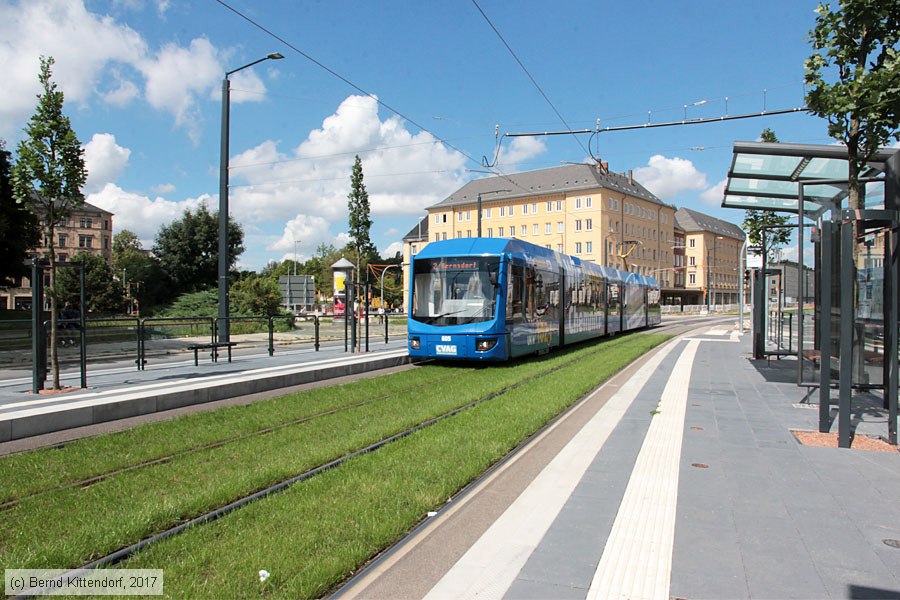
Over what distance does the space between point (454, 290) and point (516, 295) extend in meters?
1.58

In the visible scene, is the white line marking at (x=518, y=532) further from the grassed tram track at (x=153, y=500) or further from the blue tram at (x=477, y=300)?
the blue tram at (x=477, y=300)

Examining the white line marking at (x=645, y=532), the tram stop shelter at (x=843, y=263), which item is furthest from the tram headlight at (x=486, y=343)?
the white line marking at (x=645, y=532)

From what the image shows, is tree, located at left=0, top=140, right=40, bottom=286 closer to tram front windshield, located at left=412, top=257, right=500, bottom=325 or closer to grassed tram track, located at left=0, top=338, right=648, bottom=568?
tram front windshield, located at left=412, top=257, right=500, bottom=325

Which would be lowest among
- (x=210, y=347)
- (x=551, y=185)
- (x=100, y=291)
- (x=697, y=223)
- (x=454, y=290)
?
(x=210, y=347)

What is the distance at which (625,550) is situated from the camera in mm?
4031

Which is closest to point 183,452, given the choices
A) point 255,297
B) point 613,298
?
point 613,298

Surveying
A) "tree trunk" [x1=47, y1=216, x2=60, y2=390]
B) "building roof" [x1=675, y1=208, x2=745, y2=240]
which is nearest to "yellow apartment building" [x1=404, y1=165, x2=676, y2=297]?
"building roof" [x1=675, y1=208, x2=745, y2=240]

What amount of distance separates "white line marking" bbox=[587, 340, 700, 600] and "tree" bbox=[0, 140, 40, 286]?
30349mm

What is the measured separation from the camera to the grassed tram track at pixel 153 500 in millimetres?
3988

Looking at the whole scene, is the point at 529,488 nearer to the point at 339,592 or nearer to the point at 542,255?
the point at 339,592

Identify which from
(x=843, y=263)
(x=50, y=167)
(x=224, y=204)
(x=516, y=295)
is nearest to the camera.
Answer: (x=843, y=263)

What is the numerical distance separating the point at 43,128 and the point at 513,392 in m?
8.92

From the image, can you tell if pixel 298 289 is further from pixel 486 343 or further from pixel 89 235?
pixel 89 235

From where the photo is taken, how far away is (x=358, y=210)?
243ft
